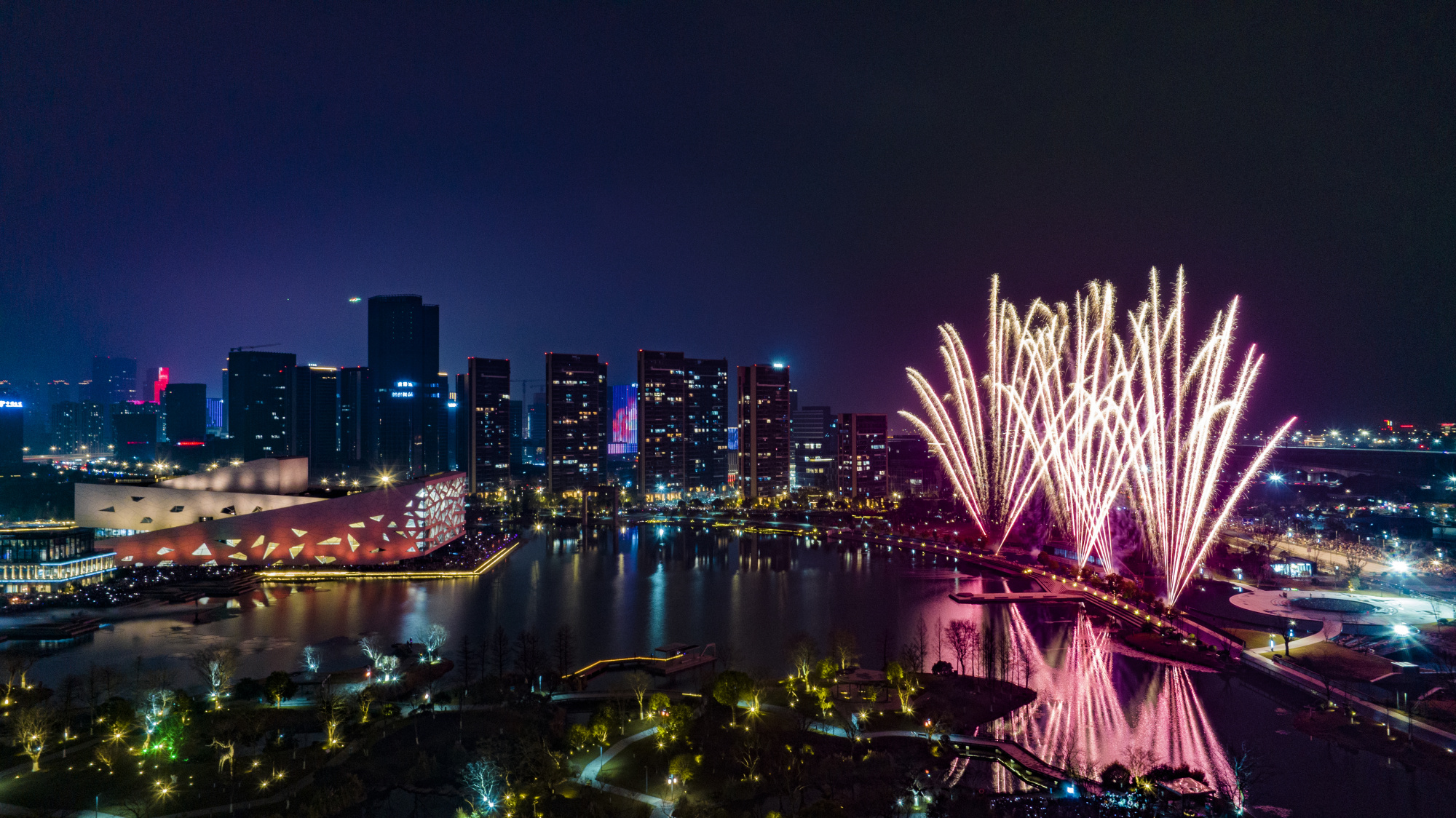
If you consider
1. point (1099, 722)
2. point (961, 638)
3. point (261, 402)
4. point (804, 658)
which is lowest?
point (1099, 722)

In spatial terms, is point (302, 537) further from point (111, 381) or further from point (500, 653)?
point (111, 381)

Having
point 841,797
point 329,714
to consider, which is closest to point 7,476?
point 329,714

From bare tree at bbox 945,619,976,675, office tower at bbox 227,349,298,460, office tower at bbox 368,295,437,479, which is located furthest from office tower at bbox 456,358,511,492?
bare tree at bbox 945,619,976,675

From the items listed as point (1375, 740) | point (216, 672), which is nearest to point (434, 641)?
point (216, 672)

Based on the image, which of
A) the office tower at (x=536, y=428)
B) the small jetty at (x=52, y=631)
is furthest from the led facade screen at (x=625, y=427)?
the small jetty at (x=52, y=631)

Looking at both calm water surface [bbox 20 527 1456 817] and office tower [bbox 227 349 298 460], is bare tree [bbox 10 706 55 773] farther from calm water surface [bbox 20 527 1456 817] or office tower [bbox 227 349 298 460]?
office tower [bbox 227 349 298 460]

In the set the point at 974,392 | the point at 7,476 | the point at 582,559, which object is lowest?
the point at 582,559

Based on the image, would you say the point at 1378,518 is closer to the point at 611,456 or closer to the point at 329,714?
the point at 329,714

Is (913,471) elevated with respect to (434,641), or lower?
elevated
